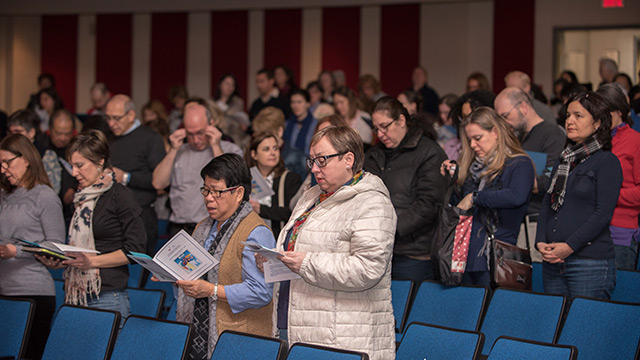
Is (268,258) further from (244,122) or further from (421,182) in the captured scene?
(244,122)

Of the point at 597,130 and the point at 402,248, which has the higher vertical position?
the point at 597,130

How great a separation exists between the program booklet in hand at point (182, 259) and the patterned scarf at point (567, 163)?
1.81m

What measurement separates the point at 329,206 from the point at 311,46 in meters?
8.29

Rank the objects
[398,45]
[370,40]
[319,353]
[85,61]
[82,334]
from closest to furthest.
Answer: [319,353] < [82,334] < [398,45] < [370,40] < [85,61]

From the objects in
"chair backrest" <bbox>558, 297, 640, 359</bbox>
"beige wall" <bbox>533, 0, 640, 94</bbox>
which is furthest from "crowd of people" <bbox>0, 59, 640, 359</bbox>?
"beige wall" <bbox>533, 0, 640, 94</bbox>

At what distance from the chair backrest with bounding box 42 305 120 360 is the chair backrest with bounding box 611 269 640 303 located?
2628 mm

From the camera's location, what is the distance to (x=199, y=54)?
11383mm

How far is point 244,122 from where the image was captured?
809cm

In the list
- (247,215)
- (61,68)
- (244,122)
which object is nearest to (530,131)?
(247,215)

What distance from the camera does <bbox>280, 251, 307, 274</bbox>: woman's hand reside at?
2.74 meters

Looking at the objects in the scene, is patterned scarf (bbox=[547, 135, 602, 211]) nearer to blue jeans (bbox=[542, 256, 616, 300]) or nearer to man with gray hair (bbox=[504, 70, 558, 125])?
blue jeans (bbox=[542, 256, 616, 300])

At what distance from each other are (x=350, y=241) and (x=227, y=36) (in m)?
8.92

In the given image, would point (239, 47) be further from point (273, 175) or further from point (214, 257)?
point (214, 257)

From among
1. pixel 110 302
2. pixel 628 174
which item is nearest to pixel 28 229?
pixel 110 302
